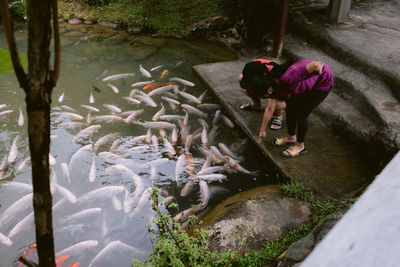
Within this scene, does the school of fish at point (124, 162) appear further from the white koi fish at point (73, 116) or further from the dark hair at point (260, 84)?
the dark hair at point (260, 84)

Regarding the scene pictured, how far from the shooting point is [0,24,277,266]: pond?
3.47 meters

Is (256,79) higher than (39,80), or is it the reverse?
(39,80)

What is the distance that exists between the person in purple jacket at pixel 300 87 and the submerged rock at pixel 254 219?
857mm

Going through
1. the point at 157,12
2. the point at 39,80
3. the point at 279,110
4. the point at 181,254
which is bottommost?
the point at 279,110

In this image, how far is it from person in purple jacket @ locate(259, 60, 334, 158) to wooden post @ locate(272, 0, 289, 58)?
252cm

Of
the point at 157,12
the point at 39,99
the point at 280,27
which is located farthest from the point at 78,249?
the point at 157,12

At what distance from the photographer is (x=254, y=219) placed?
313 cm

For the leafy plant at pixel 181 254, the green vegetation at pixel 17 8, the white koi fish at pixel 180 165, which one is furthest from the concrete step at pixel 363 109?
the green vegetation at pixel 17 8

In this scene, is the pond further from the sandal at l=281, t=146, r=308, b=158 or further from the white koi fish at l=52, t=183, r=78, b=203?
the sandal at l=281, t=146, r=308, b=158

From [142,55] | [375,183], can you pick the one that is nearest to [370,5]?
[142,55]

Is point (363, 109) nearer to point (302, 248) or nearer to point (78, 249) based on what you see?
point (302, 248)

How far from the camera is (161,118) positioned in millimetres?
5316

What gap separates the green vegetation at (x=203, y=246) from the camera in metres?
2.28

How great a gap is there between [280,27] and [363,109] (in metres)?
2.48
